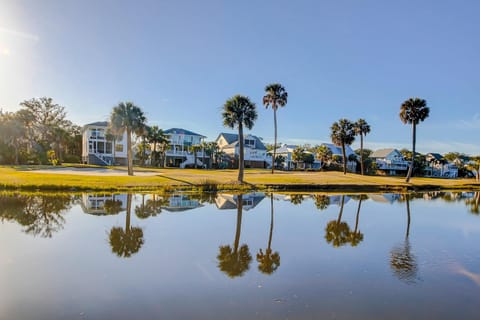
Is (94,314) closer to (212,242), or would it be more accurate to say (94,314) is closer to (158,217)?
(212,242)

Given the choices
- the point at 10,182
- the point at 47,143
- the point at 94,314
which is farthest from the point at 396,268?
the point at 47,143

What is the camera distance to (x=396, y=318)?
5820 mm

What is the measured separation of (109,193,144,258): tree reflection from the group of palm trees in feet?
76.4

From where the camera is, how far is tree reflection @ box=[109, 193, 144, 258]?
31.7 ft

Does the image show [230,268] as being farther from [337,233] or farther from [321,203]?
[321,203]

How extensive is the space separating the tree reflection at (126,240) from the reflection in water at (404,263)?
25.7ft

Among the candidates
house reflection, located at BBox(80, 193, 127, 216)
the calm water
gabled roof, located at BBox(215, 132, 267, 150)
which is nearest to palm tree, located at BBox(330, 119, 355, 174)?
gabled roof, located at BBox(215, 132, 267, 150)

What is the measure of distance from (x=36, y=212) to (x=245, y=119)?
918 inches

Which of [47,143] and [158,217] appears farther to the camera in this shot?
[47,143]

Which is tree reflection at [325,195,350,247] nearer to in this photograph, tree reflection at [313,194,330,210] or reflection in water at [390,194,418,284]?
reflection in water at [390,194,418,284]

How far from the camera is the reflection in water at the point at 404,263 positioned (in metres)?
8.06

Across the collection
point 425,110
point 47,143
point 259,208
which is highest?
point 425,110

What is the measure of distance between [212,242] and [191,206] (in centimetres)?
924

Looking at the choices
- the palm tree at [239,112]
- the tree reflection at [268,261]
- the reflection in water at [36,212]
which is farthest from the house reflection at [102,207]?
the palm tree at [239,112]
